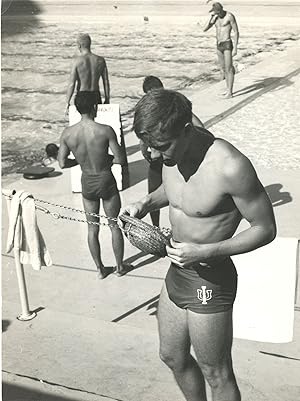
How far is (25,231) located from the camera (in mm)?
4734

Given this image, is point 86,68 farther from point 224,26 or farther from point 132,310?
point 132,310

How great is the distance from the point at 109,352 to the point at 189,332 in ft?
4.04

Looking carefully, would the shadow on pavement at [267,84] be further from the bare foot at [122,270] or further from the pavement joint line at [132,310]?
the pavement joint line at [132,310]

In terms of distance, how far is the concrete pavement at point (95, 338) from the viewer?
3.85 m

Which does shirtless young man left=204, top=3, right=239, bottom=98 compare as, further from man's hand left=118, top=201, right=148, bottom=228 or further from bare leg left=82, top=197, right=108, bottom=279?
man's hand left=118, top=201, right=148, bottom=228

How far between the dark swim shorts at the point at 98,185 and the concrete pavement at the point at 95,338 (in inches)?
29.0

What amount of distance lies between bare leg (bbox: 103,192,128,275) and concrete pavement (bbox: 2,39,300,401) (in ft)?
0.37

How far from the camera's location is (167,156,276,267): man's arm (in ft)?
9.11

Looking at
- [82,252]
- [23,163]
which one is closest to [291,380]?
[82,252]

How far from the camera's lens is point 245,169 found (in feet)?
9.09

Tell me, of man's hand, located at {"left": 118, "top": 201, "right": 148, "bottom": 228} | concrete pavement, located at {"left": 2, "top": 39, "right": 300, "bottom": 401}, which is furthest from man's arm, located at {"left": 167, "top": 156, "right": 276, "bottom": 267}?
concrete pavement, located at {"left": 2, "top": 39, "right": 300, "bottom": 401}

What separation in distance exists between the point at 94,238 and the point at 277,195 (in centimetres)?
262

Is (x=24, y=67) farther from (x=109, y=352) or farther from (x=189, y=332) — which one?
(x=189, y=332)

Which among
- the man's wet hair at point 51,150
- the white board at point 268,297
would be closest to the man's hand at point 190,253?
the white board at point 268,297
